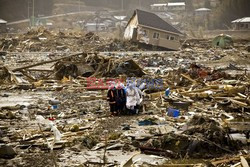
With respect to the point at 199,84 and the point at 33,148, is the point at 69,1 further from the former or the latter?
the point at 33,148

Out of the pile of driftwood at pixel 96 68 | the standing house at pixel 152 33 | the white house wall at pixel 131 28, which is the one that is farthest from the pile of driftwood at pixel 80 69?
the white house wall at pixel 131 28

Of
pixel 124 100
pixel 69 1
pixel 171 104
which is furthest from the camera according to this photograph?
pixel 69 1

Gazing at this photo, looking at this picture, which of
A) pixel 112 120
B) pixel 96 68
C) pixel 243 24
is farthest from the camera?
pixel 243 24

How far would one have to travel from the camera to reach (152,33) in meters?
43.6

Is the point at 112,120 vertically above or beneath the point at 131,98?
beneath

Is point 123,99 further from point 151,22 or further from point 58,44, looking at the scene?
point 151,22

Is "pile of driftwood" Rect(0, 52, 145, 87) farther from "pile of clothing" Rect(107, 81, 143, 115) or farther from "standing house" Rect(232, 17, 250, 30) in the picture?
"standing house" Rect(232, 17, 250, 30)

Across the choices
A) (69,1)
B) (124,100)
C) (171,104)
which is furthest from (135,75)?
(69,1)

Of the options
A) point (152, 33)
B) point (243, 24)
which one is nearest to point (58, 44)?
point (152, 33)

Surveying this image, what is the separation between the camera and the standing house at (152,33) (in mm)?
43250

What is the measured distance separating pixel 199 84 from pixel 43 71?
346 inches

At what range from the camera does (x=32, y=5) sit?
7438 cm

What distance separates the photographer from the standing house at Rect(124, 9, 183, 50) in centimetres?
4325

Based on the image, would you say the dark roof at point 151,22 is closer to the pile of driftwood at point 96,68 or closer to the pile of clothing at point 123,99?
the pile of driftwood at point 96,68
